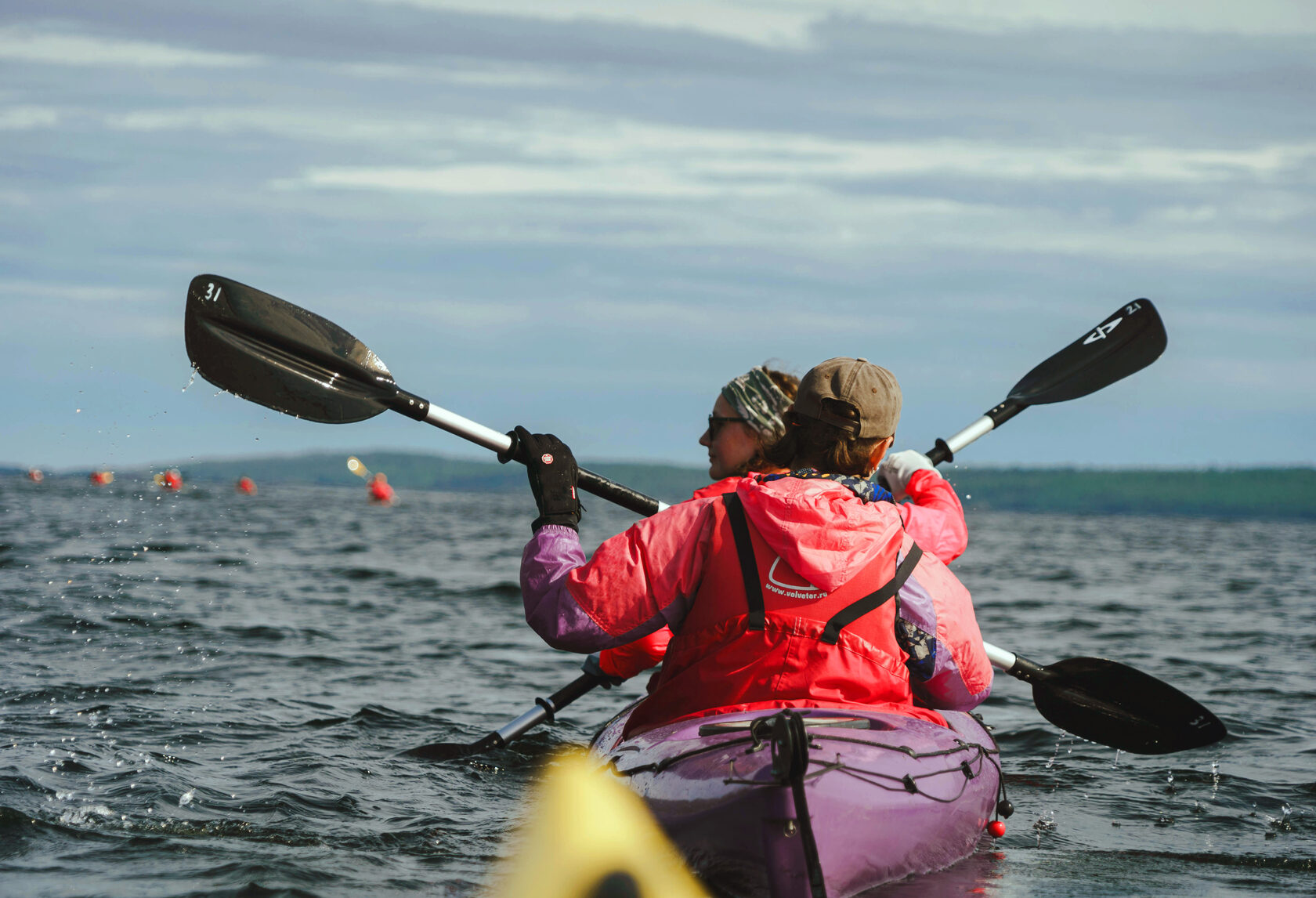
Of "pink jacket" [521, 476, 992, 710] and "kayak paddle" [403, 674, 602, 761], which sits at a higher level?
"pink jacket" [521, 476, 992, 710]

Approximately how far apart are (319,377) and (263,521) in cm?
3239

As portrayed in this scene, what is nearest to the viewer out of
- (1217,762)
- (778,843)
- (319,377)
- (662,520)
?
(778,843)

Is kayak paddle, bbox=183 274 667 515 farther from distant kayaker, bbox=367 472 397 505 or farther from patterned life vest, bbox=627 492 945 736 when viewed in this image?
distant kayaker, bbox=367 472 397 505

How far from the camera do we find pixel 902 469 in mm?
5461

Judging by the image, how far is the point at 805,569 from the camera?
12.4 ft

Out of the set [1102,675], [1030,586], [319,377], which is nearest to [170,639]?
[319,377]

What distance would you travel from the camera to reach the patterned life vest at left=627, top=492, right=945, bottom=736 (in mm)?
3863

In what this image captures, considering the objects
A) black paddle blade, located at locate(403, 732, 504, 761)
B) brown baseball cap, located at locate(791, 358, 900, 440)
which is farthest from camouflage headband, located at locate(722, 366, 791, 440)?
black paddle blade, located at locate(403, 732, 504, 761)

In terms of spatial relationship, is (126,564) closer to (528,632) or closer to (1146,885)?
(528,632)

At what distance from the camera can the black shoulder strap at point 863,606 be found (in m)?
3.90

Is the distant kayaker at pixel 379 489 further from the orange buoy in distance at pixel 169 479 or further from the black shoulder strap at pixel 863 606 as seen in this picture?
the black shoulder strap at pixel 863 606

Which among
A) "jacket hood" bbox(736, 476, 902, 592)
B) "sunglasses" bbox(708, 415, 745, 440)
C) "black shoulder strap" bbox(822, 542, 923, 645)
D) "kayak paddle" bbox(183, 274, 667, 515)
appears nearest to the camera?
"jacket hood" bbox(736, 476, 902, 592)

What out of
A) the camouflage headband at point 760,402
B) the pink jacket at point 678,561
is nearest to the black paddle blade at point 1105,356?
the camouflage headband at point 760,402

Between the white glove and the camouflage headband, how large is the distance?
490 millimetres
